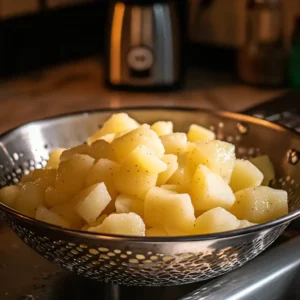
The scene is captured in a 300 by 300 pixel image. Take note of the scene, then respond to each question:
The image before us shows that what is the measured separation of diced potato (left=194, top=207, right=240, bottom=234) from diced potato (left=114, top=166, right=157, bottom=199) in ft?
0.22

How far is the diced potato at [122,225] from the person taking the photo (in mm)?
658

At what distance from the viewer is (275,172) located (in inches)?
35.4

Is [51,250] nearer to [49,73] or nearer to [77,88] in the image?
[77,88]

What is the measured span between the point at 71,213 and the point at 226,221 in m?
0.17

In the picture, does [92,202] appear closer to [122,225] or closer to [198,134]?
[122,225]

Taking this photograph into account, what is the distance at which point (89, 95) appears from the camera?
169 cm

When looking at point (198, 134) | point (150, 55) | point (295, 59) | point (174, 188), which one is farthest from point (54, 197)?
point (295, 59)

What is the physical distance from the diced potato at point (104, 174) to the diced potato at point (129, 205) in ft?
0.06

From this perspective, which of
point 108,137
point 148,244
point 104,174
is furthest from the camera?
point 108,137

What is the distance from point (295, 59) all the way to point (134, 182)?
1.06 metres

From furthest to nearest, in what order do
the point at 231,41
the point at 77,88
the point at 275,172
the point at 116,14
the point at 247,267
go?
the point at 231,41
the point at 77,88
the point at 116,14
the point at 275,172
the point at 247,267

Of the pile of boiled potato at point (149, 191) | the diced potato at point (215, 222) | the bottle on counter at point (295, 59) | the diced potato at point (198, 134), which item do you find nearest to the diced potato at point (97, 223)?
the pile of boiled potato at point (149, 191)

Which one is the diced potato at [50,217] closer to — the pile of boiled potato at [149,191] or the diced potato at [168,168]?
the pile of boiled potato at [149,191]

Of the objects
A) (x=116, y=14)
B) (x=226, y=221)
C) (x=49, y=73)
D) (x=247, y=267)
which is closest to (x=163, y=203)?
(x=226, y=221)
